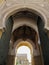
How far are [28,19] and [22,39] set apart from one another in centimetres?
306

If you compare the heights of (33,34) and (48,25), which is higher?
(33,34)

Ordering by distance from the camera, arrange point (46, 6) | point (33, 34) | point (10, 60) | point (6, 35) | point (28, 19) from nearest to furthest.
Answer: point (46, 6)
point (6, 35)
point (28, 19)
point (10, 60)
point (33, 34)

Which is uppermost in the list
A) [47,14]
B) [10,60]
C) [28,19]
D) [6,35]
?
[28,19]

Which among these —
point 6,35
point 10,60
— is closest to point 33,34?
point 10,60

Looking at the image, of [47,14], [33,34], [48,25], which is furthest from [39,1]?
[33,34]

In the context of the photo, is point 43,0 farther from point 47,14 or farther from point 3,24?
point 3,24

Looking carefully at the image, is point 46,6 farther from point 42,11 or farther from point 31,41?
point 31,41

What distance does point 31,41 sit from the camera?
11.6 meters

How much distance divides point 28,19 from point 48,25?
8.40ft

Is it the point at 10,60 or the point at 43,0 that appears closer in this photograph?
the point at 43,0

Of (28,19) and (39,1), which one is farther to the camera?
(28,19)

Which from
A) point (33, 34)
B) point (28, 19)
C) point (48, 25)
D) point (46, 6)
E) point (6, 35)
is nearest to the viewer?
point (48, 25)


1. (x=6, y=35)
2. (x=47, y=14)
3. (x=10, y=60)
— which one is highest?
(x=47, y=14)

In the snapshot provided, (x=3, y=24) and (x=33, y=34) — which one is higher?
(x=33, y=34)
